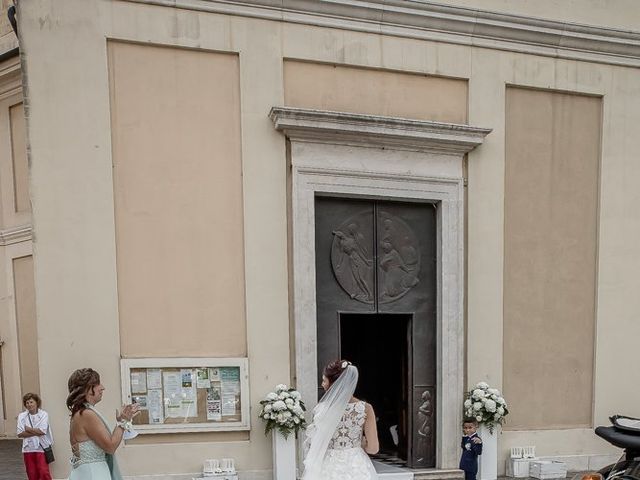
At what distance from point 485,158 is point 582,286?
2.62 meters

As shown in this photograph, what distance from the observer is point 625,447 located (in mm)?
A: 4609

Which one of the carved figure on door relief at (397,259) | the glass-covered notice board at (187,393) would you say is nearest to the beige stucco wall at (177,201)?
the glass-covered notice board at (187,393)

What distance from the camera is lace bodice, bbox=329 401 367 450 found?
16.1ft

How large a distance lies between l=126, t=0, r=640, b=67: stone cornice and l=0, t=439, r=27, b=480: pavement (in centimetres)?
700

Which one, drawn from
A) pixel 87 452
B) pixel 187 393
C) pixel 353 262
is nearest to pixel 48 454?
pixel 187 393

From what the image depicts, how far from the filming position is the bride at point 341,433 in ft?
16.1

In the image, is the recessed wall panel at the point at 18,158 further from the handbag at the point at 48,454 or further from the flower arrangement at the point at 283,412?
the flower arrangement at the point at 283,412

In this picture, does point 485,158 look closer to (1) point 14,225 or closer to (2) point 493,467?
(2) point 493,467

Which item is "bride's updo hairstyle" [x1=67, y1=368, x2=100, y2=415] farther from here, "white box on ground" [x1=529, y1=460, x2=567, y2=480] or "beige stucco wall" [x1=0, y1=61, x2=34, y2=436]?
"beige stucco wall" [x1=0, y1=61, x2=34, y2=436]

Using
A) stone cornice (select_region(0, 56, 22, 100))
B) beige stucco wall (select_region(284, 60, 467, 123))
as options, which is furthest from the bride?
stone cornice (select_region(0, 56, 22, 100))

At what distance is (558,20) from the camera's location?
322 inches

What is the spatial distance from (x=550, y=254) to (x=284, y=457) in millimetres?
5021

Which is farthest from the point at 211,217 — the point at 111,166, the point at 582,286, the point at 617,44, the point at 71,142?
the point at 617,44

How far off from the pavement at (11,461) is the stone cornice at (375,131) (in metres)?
6.38
